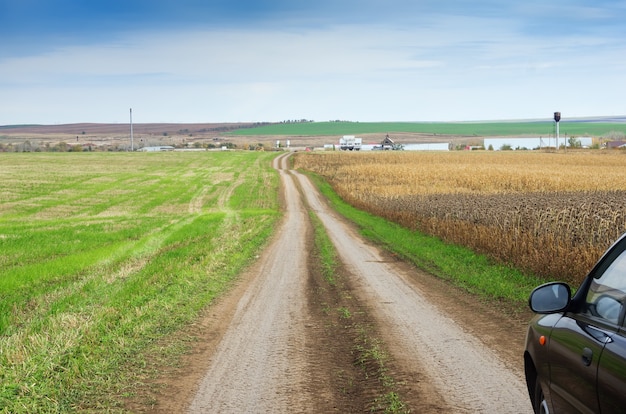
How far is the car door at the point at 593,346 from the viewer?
157 inches

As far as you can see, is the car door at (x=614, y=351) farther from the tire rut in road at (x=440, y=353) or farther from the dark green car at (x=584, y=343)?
the tire rut in road at (x=440, y=353)

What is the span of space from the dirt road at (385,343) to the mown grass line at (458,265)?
0.69m

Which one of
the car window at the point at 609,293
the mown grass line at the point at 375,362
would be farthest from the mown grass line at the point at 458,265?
the car window at the point at 609,293

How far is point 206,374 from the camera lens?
9055mm

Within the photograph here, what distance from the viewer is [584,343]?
454 centimetres

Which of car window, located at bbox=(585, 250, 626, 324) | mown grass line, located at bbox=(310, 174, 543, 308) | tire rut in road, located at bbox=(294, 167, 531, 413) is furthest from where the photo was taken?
mown grass line, located at bbox=(310, 174, 543, 308)

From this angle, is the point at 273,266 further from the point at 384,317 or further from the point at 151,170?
the point at 151,170

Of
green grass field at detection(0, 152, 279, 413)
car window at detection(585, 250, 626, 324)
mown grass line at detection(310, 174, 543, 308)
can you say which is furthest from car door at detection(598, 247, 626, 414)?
mown grass line at detection(310, 174, 543, 308)

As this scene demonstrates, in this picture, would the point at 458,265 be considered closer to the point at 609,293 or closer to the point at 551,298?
the point at 551,298

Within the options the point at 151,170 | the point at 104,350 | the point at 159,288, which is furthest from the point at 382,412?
the point at 151,170

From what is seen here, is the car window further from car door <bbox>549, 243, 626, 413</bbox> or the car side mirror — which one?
the car side mirror

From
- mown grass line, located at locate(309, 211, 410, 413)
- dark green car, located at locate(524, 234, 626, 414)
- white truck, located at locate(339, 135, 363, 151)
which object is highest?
dark green car, located at locate(524, 234, 626, 414)

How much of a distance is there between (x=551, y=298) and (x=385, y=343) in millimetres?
5683

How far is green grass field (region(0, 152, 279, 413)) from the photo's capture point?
8.90 metres
